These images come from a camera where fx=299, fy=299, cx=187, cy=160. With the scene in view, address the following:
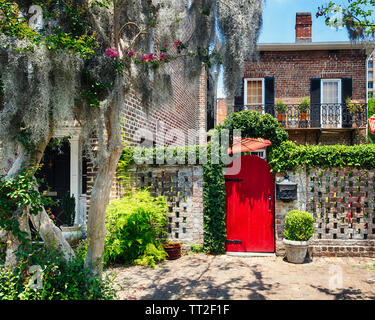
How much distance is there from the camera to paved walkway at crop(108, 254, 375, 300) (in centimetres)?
409

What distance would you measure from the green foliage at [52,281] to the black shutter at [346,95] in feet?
37.8

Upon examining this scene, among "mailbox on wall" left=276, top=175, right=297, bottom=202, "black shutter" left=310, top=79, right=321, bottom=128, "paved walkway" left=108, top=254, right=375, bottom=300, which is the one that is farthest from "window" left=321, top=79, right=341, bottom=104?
"paved walkway" left=108, top=254, right=375, bottom=300

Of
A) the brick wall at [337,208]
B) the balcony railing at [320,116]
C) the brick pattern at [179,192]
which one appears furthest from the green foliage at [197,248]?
the balcony railing at [320,116]

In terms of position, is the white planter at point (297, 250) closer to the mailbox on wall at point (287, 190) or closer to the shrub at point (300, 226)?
the shrub at point (300, 226)

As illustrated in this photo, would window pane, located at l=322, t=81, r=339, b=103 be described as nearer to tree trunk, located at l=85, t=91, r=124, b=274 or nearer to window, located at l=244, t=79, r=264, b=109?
window, located at l=244, t=79, r=264, b=109

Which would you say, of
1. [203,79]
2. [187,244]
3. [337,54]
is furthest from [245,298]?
[337,54]

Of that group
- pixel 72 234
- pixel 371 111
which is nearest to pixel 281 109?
pixel 371 111

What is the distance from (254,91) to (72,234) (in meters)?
9.65

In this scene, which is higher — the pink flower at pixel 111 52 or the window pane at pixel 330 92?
the window pane at pixel 330 92

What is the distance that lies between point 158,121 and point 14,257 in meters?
5.60

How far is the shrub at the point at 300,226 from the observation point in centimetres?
574

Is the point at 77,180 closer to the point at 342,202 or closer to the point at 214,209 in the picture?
the point at 214,209

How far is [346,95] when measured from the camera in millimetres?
12047

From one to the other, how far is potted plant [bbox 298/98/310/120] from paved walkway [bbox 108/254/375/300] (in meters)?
7.26
